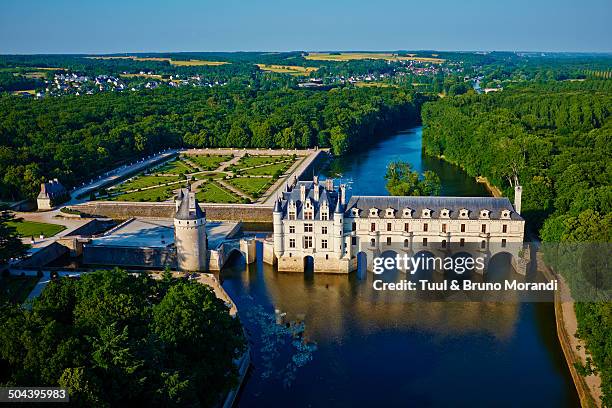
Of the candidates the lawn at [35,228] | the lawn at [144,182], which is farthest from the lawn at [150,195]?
the lawn at [35,228]

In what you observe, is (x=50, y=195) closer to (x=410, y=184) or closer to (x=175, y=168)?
(x=175, y=168)

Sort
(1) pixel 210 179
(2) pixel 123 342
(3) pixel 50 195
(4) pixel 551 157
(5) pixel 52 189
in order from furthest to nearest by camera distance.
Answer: (1) pixel 210 179 → (4) pixel 551 157 → (5) pixel 52 189 → (3) pixel 50 195 → (2) pixel 123 342

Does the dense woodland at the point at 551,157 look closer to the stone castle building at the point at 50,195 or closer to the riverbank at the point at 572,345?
the riverbank at the point at 572,345

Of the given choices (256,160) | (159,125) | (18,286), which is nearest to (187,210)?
(18,286)

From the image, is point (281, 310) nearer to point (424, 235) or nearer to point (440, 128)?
point (424, 235)

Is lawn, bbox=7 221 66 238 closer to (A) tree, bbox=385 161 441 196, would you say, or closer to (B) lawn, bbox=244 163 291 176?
(B) lawn, bbox=244 163 291 176

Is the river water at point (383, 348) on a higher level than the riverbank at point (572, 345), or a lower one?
lower

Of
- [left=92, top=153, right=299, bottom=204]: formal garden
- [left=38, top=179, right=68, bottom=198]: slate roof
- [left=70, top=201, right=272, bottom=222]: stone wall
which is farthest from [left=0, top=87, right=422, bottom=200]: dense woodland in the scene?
[left=70, top=201, right=272, bottom=222]: stone wall
